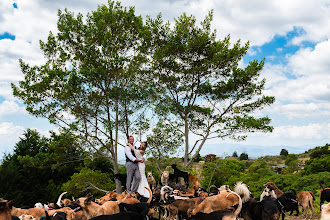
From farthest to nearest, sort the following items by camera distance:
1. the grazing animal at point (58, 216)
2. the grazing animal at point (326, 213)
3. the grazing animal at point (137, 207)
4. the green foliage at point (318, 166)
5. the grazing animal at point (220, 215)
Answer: the green foliage at point (318, 166)
the grazing animal at point (137, 207)
the grazing animal at point (58, 216)
the grazing animal at point (220, 215)
the grazing animal at point (326, 213)

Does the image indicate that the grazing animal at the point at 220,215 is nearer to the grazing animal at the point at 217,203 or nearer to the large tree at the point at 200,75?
the grazing animal at the point at 217,203

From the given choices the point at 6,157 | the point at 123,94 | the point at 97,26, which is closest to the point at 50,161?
the point at 6,157

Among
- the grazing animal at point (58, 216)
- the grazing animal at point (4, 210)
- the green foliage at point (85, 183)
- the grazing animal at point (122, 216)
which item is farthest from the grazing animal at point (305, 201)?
the green foliage at point (85, 183)

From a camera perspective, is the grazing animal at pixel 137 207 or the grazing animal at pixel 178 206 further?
the grazing animal at pixel 178 206

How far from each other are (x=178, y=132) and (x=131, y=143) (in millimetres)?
10522

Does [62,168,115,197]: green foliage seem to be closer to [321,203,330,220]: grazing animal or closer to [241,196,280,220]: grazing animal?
[241,196,280,220]: grazing animal

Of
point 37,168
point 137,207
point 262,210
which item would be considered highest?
point 37,168

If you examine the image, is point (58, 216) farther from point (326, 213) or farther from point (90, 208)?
point (326, 213)

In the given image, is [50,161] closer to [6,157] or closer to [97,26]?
[6,157]

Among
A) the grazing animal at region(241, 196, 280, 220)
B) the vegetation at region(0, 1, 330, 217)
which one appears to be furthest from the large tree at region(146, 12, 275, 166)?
Result: the grazing animal at region(241, 196, 280, 220)

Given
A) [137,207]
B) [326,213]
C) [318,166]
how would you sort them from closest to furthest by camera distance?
[326,213] → [137,207] → [318,166]

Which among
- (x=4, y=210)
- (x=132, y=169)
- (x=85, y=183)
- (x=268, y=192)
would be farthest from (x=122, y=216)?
(x=85, y=183)

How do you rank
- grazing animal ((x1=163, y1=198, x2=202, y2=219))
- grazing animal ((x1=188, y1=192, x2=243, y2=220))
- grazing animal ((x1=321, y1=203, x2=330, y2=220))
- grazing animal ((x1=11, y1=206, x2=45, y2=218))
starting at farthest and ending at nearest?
grazing animal ((x1=11, y1=206, x2=45, y2=218)) < grazing animal ((x1=163, y1=198, x2=202, y2=219)) < grazing animal ((x1=188, y1=192, x2=243, y2=220)) < grazing animal ((x1=321, y1=203, x2=330, y2=220))

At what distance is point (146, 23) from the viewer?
23.2 meters
